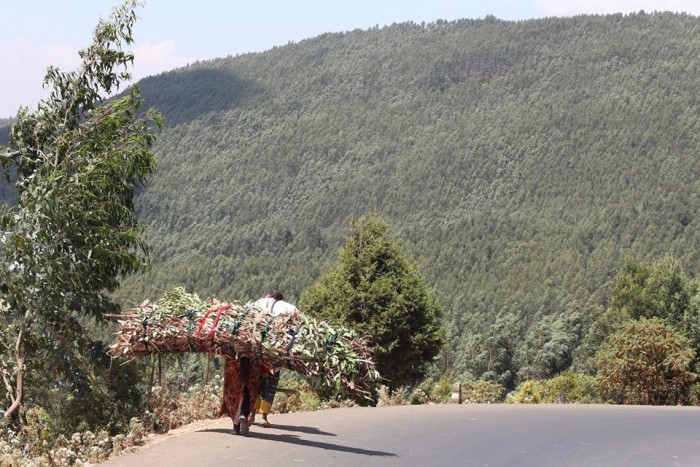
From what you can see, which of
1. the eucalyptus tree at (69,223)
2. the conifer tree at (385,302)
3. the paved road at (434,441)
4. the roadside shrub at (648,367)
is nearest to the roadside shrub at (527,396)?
the roadside shrub at (648,367)

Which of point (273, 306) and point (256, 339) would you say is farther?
point (273, 306)

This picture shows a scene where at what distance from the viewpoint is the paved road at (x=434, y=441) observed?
1170cm

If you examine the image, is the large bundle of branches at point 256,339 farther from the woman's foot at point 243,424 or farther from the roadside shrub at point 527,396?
the roadside shrub at point 527,396

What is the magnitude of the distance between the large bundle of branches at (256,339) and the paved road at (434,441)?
0.86 m

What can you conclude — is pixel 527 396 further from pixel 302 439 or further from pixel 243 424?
pixel 243 424

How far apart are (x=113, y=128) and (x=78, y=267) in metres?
2.65

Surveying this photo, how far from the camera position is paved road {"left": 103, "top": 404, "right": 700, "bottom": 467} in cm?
1170

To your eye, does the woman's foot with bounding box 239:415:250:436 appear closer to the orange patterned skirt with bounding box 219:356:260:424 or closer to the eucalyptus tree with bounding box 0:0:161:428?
the orange patterned skirt with bounding box 219:356:260:424

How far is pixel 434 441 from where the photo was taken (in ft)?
44.7

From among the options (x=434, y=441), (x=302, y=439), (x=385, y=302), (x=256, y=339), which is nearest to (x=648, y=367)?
(x=385, y=302)

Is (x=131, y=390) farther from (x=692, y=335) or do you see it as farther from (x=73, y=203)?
(x=692, y=335)

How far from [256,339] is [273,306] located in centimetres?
92

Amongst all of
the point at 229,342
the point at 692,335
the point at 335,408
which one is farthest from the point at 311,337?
the point at 692,335

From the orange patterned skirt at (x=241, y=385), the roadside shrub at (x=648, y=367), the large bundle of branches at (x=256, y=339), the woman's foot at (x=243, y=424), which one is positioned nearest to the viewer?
the large bundle of branches at (x=256, y=339)
